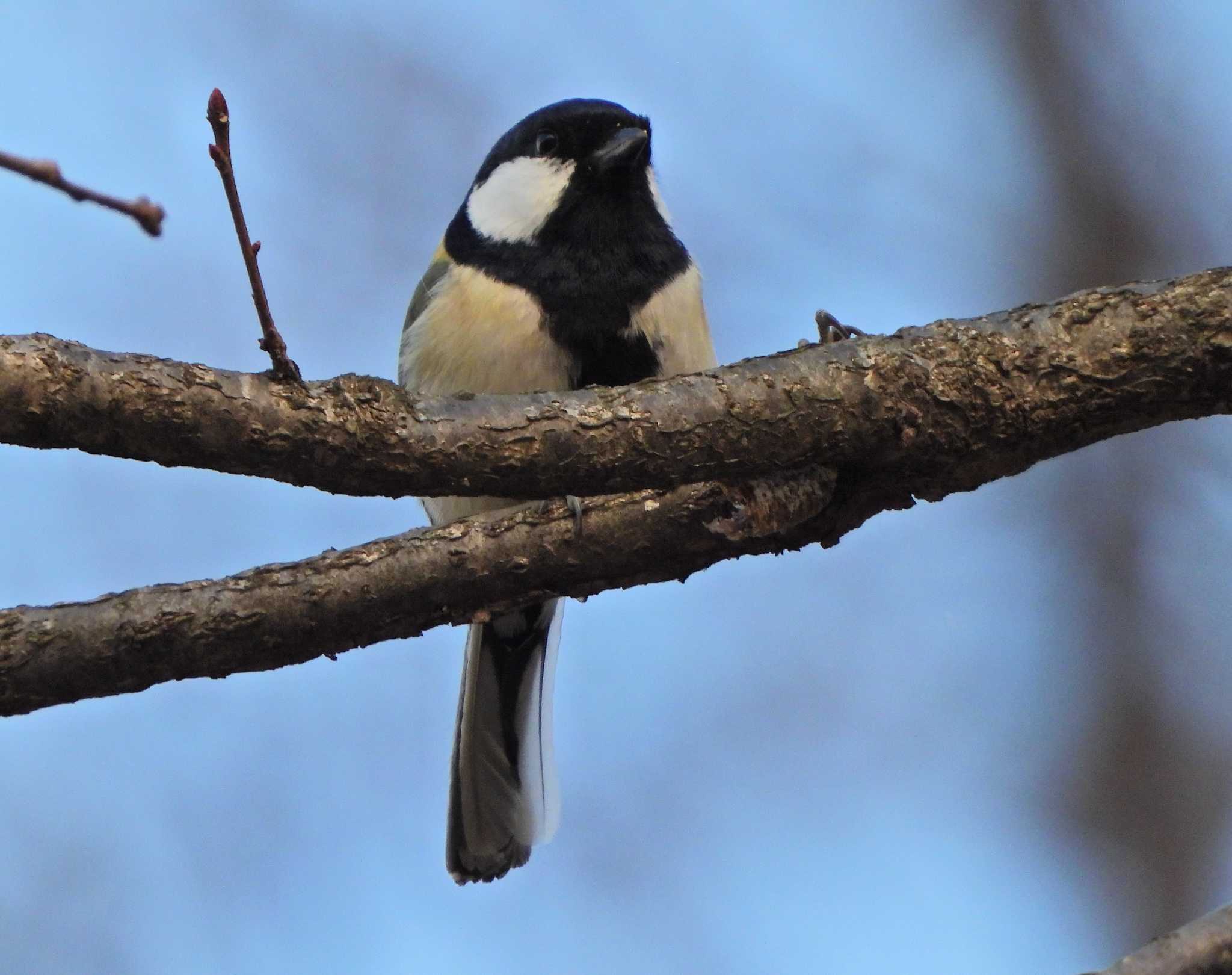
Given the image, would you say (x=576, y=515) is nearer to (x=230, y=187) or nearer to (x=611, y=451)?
(x=611, y=451)

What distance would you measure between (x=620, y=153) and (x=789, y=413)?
1726 millimetres

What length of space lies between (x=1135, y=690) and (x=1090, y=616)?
323mm

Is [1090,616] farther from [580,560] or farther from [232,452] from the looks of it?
[232,452]

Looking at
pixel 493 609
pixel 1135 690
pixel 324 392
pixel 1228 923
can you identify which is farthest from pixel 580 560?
pixel 1135 690

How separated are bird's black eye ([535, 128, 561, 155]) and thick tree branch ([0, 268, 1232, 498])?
1.80 m

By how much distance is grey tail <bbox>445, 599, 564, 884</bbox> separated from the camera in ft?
13.8

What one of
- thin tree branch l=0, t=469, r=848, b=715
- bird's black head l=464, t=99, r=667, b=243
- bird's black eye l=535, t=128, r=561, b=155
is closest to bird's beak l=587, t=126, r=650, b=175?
bird's black head l=464, t=99, r=667, b=243

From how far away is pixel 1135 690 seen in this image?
5.19 m

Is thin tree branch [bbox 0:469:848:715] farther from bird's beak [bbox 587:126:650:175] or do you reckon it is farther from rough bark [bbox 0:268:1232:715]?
bird's beak [bbox 587:126:650:175]

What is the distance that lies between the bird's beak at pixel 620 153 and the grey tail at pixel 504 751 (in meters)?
1.27

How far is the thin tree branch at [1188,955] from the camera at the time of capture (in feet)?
6.48

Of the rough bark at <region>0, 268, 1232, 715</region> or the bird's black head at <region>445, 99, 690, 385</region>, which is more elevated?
the bird's black head at <region>445, 99, 690, 385</region>

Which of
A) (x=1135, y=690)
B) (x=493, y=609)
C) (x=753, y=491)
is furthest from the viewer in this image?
(x=1135, y=690)

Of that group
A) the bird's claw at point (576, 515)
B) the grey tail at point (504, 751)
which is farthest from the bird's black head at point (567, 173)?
the bird's claw at point (576, 515)
